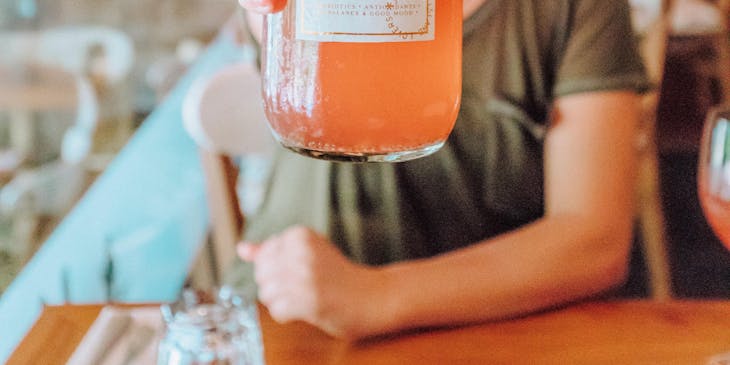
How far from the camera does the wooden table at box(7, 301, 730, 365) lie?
64cm

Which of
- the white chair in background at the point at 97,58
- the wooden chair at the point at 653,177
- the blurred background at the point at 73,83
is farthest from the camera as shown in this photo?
the white chair in background at the point at 97,58

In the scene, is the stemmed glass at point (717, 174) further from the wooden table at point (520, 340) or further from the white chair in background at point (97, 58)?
the white chair in background at point (97, 58)

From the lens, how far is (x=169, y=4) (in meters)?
3.85

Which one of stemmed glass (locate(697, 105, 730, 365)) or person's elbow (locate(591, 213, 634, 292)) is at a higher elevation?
stemmed glass (locate(697, 105, 730, 365))

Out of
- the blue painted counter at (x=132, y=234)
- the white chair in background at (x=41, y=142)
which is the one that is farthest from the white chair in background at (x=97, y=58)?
the blue painted counter at (x=132, y=234)

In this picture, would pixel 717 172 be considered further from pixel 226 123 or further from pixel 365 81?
pixel 226 123

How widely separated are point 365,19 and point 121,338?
39cm

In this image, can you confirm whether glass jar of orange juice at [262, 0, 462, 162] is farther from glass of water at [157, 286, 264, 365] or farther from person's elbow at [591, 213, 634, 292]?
person's elbow at [591, 213, 634, 292]

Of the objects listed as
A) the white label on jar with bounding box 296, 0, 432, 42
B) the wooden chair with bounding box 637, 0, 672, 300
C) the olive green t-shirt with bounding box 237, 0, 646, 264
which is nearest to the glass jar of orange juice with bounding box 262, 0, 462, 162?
the white label on jar with bounding box 296, 0, 432, 42

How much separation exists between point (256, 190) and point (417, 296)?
1301 millimetres

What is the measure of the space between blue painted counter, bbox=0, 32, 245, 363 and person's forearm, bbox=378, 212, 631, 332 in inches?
14.8

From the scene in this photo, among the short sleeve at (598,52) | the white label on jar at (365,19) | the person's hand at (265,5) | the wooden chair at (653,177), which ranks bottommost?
the wooden chair at (653,177)

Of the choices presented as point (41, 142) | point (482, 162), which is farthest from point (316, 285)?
point (41, 142)

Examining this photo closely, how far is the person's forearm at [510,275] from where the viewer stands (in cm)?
71
